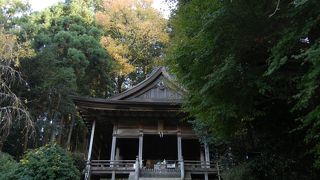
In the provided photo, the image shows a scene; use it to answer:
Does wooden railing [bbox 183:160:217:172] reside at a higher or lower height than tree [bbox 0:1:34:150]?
lower

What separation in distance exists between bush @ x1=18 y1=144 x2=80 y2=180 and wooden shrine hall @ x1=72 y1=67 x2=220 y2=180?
2432mm

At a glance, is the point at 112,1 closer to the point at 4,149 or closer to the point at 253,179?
the point at 4,149

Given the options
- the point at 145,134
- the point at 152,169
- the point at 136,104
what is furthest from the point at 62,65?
the point at 152,169

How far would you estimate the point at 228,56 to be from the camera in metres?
7.01

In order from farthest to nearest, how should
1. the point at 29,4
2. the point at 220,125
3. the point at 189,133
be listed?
the point at 29,4
the point at 189,133
the point at 220,125

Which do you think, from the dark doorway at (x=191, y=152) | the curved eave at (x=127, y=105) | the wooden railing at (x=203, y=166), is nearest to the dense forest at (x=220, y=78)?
the wooden railing at (x=203, y=166)

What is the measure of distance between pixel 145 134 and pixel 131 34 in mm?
10634

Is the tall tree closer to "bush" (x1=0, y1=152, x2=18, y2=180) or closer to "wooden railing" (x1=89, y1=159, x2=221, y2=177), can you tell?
A: "bush" (x1=0, y1=152, x2=18, y2=180)

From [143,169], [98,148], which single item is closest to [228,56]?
[143,169]

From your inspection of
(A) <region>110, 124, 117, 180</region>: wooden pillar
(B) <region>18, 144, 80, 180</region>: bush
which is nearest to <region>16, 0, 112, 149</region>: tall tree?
(A) <region>110, 124, 117, 180</region>: wooden pillar

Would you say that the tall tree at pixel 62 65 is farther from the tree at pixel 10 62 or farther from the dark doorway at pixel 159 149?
the dark doorway at pixel 159 149

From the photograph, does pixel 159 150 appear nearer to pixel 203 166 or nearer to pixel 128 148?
pixel 128 148

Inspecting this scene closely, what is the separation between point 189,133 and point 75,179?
6153mm

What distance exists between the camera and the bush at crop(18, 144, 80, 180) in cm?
1115
